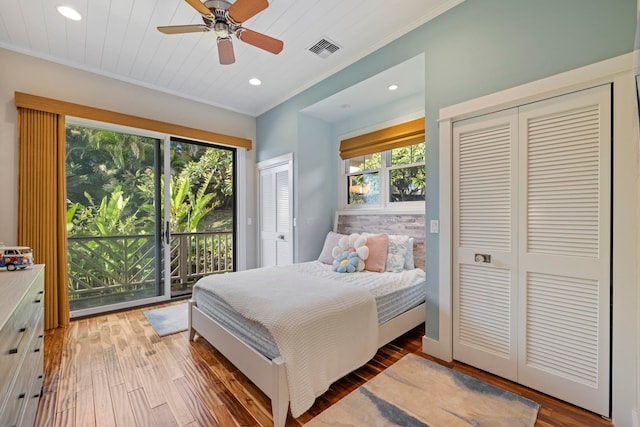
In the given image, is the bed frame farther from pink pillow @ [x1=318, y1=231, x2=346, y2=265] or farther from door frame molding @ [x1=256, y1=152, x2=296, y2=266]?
door frame molding @ [x1=256, y1=152, x2=296, y2=266]

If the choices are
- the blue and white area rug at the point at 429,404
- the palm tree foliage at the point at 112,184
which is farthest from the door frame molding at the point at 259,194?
the blue and white area rug at the point at 429,404

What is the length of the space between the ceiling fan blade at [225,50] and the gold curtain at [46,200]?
199 centimetres

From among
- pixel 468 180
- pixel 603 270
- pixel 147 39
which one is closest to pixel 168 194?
pixel 147 39

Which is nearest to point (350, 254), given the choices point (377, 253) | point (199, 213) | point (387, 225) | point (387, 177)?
point (377, 253)

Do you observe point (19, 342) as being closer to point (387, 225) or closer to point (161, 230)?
point (161, 230)

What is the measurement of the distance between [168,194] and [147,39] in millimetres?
1839

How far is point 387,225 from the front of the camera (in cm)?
347

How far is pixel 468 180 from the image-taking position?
2.16m

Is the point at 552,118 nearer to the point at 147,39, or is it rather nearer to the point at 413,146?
the point at 413,146

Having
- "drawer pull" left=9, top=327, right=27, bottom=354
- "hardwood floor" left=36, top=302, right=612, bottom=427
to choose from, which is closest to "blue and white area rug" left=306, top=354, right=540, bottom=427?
"hardwood floor" left=36, top=302, right=612, bottom=427

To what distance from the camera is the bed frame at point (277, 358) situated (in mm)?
1552

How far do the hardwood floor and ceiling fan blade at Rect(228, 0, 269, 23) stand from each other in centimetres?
257

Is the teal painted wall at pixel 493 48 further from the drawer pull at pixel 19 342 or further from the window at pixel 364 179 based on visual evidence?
the drawer pull at pixel 19 342

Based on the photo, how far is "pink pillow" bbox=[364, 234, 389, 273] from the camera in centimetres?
294
